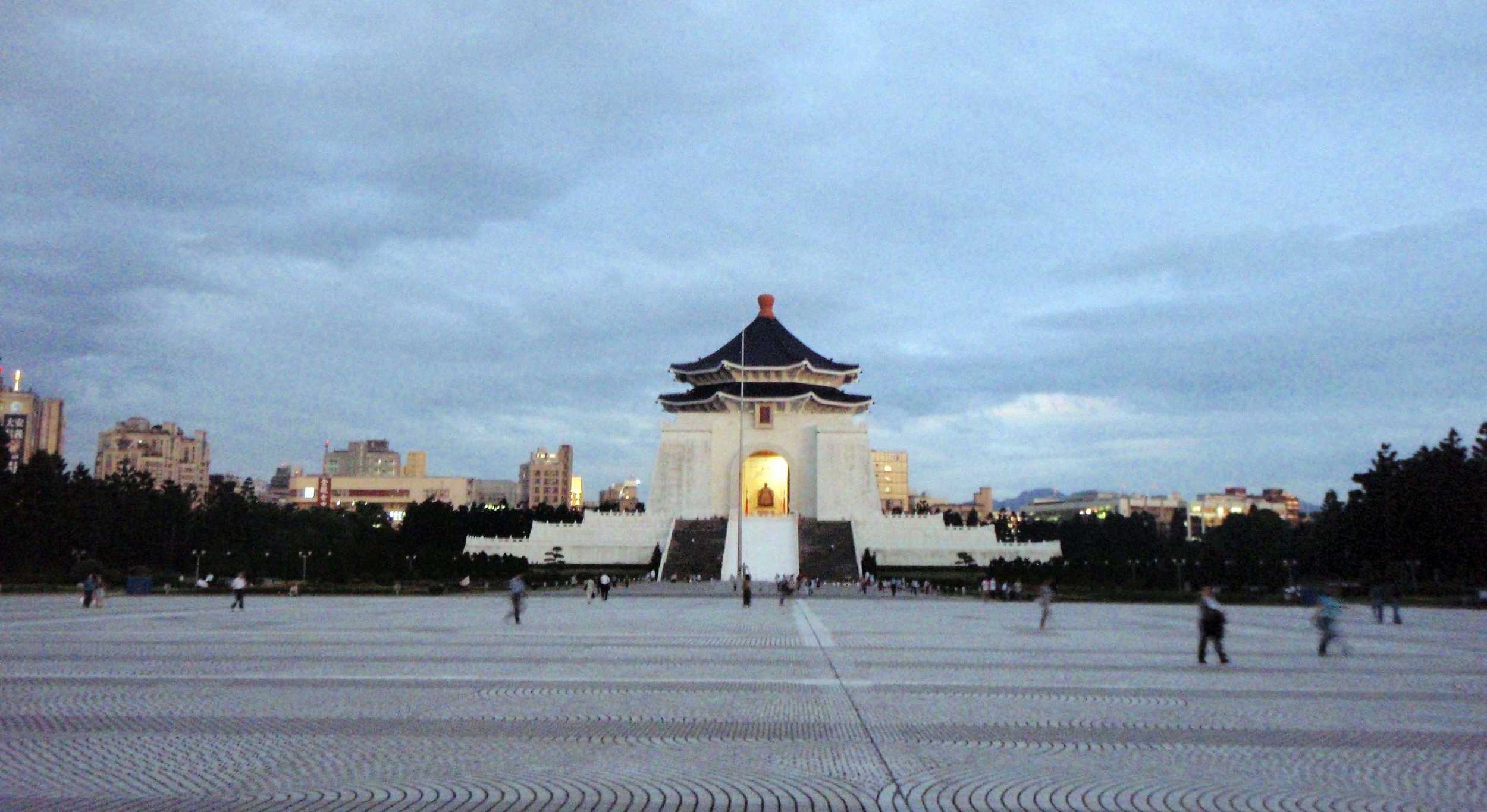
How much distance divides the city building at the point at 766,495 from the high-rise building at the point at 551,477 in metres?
105

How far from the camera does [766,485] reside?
227 ft

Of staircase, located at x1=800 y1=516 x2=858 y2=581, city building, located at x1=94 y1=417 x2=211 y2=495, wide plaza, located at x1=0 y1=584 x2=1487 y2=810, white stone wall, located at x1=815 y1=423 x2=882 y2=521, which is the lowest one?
wide plaza, located at x1=0 y1=584 x2=1487 y2=810

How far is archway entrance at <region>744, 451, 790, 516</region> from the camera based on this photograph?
68.2 m

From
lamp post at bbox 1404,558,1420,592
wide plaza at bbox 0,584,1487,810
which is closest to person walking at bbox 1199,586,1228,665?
wide plaza at bbox 0,584,1487,810

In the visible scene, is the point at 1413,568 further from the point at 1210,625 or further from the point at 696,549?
the point at 1210,625

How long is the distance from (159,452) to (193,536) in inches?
4712

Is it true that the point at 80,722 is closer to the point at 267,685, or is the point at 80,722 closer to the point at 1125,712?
the point at 267,685

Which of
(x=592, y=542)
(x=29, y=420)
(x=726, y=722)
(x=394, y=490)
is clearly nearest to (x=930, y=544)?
(x=592, y=542)

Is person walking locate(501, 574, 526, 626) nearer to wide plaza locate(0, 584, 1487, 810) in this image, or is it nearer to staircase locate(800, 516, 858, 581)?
wide plaza locate(0, 584, 1487, 810)

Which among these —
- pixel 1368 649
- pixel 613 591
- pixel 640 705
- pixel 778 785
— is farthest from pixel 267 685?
pixel 613 591

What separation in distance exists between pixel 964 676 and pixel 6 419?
127 metres

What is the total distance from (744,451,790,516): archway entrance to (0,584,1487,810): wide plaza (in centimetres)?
5029

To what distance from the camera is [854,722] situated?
8898 mm

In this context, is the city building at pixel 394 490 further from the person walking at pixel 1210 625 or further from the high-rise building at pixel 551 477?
the person walking at pixel 1210 625
